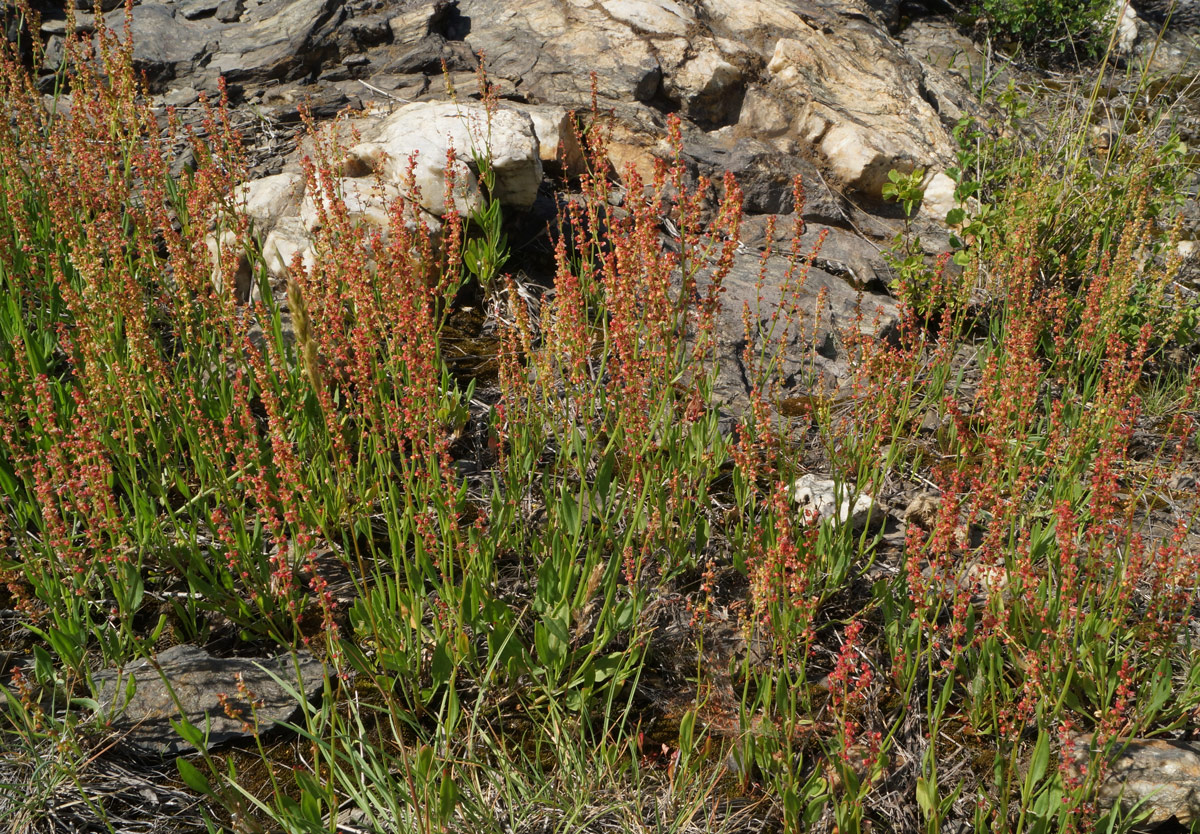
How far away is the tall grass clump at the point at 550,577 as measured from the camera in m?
2.21

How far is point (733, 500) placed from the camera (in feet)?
11.6

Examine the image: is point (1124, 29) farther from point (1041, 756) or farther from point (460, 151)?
point (1041, 756)

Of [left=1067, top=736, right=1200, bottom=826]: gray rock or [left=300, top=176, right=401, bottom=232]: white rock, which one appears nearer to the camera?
[left=1067, top=736, right=1200, bottom=826]: gray rock

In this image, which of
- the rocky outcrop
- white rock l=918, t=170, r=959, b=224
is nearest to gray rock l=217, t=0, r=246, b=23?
the rocky outcrop

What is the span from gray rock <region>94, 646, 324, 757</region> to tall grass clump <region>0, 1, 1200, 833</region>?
52mm

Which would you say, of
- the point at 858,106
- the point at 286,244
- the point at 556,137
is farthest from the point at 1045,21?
the point at 286,244

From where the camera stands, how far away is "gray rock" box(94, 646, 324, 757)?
7.89 feet

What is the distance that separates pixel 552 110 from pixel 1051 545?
3.74m

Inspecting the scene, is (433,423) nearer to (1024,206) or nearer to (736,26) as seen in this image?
(1024,206)

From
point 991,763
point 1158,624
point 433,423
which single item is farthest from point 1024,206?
point 433,423

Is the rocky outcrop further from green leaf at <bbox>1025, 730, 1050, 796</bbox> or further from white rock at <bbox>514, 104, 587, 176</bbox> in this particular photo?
green leaf at <bbox>1025, 730, 1050, 796</bbox>

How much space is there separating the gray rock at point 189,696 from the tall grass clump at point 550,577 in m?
0.05

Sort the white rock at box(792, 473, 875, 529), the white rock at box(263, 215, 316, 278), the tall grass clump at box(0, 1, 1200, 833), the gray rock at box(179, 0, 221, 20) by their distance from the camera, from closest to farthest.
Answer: the tall grass clump at box(0, 1, 1200, 833) → the white rock at box(792, 473, 875, 529) → the white rock at box(263, 215, 316, 278) → the gray rock at box(179, 0, 221, 20)

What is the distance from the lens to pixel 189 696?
2.46 metres
